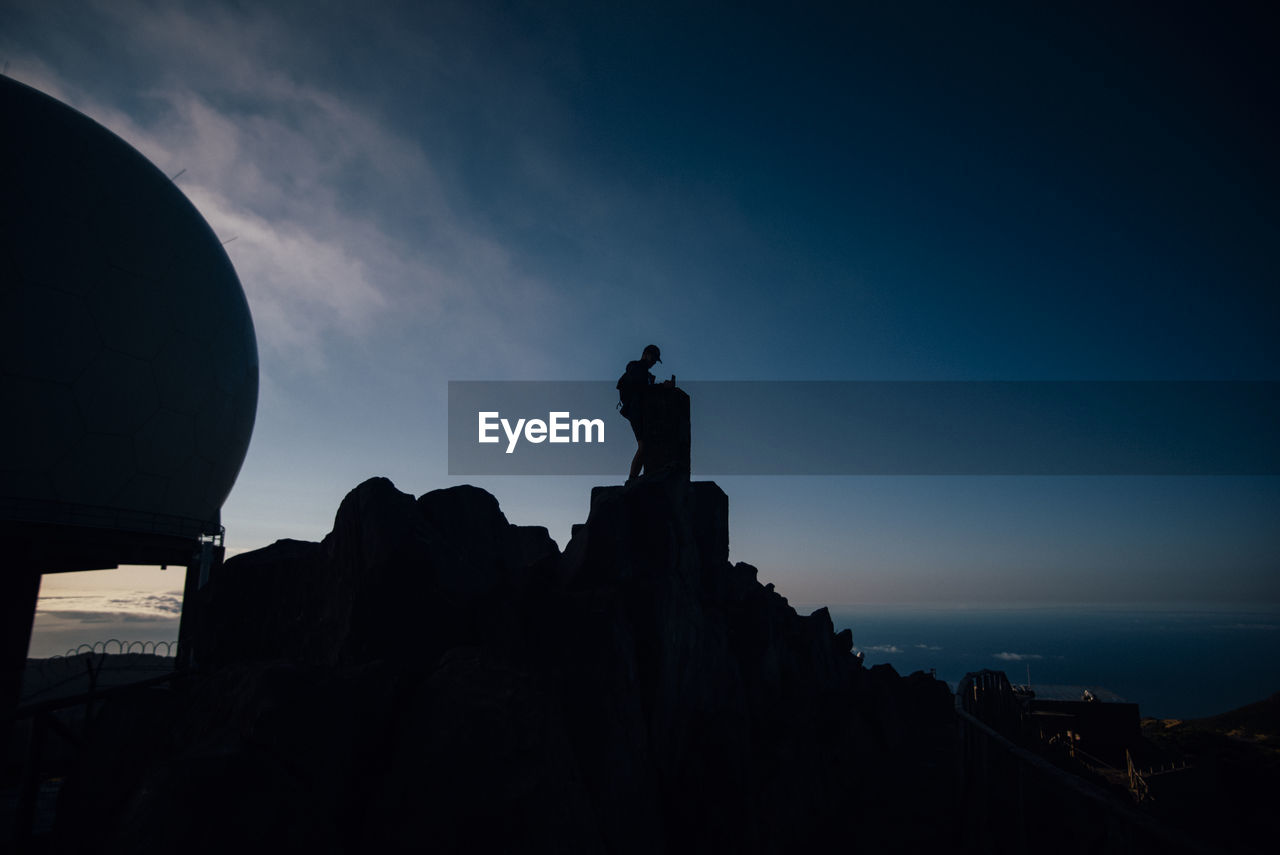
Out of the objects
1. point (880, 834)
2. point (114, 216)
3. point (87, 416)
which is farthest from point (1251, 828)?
point (114, 216)

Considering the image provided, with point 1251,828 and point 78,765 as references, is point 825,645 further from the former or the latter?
point 78,765

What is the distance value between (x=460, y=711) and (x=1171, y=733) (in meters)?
43.8

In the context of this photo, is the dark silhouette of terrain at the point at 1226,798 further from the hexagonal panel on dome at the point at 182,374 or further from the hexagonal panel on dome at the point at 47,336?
the hexagonal panel on dome at the point at 47,336

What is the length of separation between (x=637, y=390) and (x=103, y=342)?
638 inches

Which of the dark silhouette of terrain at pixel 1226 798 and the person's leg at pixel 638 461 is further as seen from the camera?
the person's leg at pixel 638 461

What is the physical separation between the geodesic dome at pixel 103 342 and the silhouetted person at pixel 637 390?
1559 cm

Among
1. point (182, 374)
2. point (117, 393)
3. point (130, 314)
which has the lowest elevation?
point (117, 393)

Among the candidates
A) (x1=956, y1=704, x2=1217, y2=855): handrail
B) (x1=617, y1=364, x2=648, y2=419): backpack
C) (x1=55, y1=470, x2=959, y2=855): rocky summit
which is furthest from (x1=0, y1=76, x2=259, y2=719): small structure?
(x1=956, y1=704, x2=1217, y2=855): handrail

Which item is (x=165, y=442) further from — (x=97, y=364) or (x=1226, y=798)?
(x=1226, y=798)

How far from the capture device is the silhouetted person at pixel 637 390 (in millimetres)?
14406

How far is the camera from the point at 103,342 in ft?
57.3

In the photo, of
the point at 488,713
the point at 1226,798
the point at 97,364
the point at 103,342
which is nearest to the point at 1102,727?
the point at 1226,798

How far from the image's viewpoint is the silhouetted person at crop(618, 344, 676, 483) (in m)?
14.4

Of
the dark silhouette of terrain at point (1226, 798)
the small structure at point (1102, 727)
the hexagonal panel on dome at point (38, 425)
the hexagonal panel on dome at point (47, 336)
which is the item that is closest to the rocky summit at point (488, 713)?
the dark silhouette of terrain at point (1226, 798)
